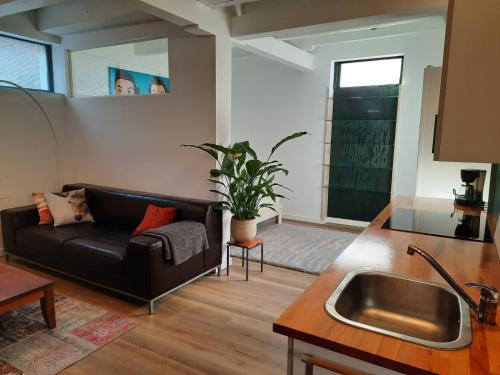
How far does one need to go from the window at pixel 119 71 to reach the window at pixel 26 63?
14.0 inches

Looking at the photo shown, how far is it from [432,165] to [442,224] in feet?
3.39

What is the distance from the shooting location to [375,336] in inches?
40.0

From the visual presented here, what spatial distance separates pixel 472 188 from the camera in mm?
2920

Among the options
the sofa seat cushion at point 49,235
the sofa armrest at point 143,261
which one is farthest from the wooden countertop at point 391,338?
the sofa seat cushion at point 49,235

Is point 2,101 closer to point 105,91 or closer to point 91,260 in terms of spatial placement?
point 105,91

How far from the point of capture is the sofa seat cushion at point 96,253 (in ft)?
9.59

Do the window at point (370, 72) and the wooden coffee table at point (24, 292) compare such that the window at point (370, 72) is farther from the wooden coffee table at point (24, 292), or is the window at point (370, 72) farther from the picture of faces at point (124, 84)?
the wooden coffee table at point (24, 292)

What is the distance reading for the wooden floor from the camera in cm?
219

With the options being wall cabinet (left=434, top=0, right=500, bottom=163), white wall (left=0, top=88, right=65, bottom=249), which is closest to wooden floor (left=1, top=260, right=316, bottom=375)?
white wall (left=0, top=88, right=65, bottom=249)

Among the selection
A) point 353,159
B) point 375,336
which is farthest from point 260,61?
point 375,336

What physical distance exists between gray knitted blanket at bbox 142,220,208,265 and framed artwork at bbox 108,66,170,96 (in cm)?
207

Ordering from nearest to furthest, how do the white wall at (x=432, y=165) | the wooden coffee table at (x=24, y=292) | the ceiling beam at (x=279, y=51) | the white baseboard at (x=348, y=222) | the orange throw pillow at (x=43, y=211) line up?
the wooden coffee table at (x=24, y=292) → the white wall at (x=432, y=165) → the orange throw pillow at (x=43, y=211) → the ceiling beam at (x=279, y=51) → the white baseboard at (x=348, y=222)

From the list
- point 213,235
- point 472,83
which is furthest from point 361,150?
point 472,83

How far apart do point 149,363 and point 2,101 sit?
3478 mm
